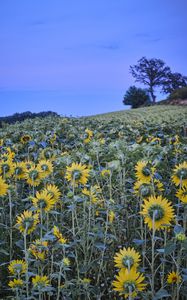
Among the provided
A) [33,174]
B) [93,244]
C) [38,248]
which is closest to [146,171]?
[93,244]

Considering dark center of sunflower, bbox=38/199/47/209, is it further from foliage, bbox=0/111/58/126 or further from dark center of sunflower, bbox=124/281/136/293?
foliage, bbox=0/111/58/126

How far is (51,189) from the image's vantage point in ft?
7.79

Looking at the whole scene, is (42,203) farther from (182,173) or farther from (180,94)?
(180,94)

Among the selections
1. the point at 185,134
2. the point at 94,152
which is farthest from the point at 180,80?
the point at 94,152

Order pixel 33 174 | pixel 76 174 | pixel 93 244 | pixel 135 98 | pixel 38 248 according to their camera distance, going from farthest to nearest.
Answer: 1. pixel 135 98
2. pixel 33 174
3. pixel 76 174
4. pixel 93 244
5. pixel 38 248

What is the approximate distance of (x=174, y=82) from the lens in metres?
50.3

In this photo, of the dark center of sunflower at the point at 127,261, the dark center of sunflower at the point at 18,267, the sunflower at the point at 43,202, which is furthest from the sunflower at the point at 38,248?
the dark center of sunflower at the point at 127,261

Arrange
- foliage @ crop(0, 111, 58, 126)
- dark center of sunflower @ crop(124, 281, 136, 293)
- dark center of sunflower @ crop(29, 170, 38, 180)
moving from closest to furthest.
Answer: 1. dark center of sunflower @ crop(124, 281, 136, 293)
2. dark center of sunflower @ crop(29, 170, 38, 180)
3. foliage @ crop(0, 111, 58, 126)

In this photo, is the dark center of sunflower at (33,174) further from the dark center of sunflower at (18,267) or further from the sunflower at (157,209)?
the sunflower at (157,209)

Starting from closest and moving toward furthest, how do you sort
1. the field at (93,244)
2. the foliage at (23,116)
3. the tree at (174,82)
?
the field at (93,244) < the foliage at (23,116) < the tree at (174,82)

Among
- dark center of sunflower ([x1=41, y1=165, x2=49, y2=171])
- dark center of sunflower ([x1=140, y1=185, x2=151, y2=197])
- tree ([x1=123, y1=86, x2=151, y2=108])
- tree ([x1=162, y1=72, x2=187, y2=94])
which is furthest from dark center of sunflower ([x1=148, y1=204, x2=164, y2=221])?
tree ([x1=162, y1=72, x2=187, y2=94])

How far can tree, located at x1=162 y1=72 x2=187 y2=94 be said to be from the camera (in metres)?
49.8

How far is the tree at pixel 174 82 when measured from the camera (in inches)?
1959

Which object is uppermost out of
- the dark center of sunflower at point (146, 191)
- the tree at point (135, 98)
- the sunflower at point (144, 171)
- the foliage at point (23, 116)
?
the tree at point (135, 98)
